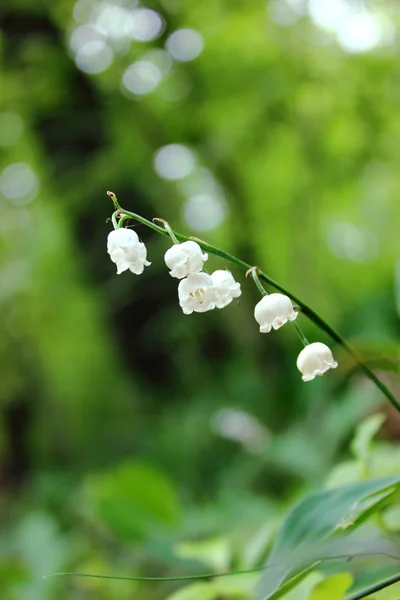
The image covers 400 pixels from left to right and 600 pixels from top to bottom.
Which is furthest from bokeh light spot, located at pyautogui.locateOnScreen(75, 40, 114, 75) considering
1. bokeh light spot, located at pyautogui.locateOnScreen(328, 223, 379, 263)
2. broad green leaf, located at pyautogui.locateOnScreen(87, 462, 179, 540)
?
broad green leaf, located at pyautogui.locateOnScreen(87, 462, 179, 540)

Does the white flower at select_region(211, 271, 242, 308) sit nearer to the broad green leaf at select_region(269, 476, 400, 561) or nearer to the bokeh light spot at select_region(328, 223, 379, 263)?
the broad green leaf at select_region(269, 476, 400, 561)

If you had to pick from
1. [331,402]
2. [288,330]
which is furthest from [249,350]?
[331,402]

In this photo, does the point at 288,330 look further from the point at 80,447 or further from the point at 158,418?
the point at 80,447

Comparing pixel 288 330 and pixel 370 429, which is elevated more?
pixel 288 330

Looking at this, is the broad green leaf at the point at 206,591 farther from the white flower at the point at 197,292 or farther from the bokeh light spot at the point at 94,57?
the bokeh light spot at the point at 94,57

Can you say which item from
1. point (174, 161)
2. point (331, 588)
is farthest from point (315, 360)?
point (174, 161)

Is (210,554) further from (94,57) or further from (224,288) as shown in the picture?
(94,57)
